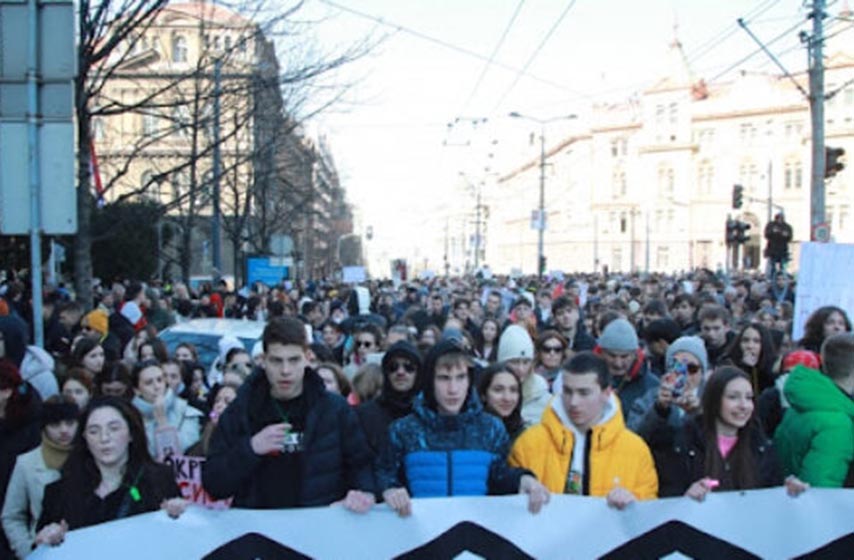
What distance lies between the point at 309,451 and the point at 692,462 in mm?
1849

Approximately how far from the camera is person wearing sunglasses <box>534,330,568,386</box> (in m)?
8.05

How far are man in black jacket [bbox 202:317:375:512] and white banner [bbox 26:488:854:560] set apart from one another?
0.09 meters

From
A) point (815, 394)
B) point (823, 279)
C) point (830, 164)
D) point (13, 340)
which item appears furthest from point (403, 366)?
point (830, 164)

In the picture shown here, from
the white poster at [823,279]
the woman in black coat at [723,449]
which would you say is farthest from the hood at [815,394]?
the white poster at [823,279]

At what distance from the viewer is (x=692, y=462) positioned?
15.5 feet

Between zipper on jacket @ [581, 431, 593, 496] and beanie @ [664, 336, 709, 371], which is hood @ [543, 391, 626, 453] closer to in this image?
zipper on jacket @ [581, 431, 593, 496]

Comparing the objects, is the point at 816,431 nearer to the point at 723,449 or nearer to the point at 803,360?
the point at 723,449

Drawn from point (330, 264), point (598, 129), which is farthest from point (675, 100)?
point (330, 264)

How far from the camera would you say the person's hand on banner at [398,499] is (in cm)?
405

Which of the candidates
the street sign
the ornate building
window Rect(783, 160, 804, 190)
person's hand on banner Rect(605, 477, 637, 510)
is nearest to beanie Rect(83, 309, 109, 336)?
person's hand on banner Rect(605, 477, 637, 510)

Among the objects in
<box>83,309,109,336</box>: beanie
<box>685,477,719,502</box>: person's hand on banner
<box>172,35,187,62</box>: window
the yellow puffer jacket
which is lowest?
<box>685,477,719,502</box>: person's hand on banner

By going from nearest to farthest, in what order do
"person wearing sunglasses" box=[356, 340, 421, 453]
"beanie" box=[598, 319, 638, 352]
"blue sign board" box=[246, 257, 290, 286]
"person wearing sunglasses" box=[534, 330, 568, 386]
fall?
"person wearing sunglasses" box=[356, 340, 421, 453], "beanie" box=[598, 319, 638, 352], "person wearing sunglasses" box=[534, 330, 568, 386], "blue sign board" box=[246, 257, 290, 286]

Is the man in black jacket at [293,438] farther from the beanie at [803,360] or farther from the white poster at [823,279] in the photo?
the white poster at [823,279]

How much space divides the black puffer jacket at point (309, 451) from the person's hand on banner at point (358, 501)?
98mm
